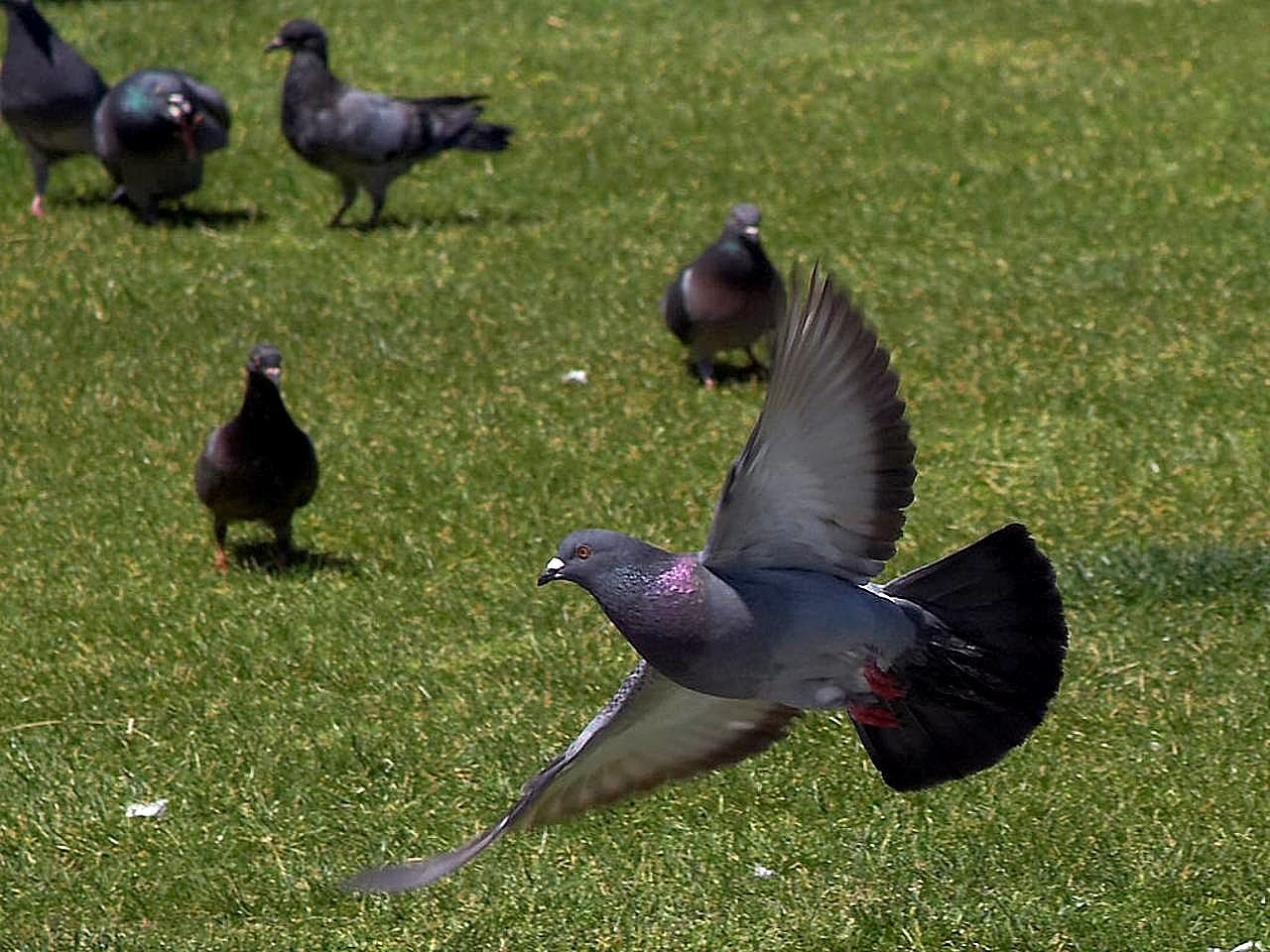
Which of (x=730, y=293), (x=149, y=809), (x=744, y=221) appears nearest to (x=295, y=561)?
(x=149, y=809)

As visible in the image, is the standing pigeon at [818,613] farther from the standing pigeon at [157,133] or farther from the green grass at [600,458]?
the standing pigeon at [157,133]

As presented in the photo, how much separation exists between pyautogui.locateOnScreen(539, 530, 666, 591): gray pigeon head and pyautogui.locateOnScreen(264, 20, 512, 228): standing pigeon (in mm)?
7729

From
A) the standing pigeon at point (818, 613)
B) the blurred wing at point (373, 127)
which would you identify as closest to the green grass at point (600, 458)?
the blurred wing at point (373, 127)

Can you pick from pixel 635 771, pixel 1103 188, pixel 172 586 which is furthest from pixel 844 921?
pixel 1103 188

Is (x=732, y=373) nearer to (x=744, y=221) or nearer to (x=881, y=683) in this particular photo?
(x=744, y=221)

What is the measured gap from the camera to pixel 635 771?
5.08m

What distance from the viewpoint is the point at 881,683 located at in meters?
4.78

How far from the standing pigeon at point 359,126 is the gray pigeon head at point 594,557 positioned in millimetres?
7729

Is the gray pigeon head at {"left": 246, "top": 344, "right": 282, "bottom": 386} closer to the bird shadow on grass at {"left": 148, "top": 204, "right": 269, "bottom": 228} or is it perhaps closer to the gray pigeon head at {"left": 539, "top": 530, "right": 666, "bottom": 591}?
the gray pigeon head at {"left": 539, "top": 530, "right": 666, "bottom": 591}

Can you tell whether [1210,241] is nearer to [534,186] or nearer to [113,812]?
[534,186]

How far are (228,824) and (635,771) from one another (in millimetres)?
1512

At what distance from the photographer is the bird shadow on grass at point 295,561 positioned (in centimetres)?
792

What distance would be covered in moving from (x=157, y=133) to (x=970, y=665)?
319 inches

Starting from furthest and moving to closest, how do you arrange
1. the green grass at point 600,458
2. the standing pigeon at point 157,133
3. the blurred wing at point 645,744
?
the standing pigeon at point 157,133 → the green grass at point 600,458 → the blurred wing at point 645,744
